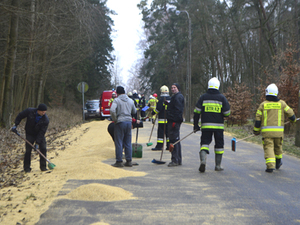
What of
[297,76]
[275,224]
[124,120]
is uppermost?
[297,76]

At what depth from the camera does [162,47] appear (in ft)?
165

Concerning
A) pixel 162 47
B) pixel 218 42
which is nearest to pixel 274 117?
pixel 218 42

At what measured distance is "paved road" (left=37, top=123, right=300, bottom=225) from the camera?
5035mm

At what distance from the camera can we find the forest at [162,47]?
17375 millimetres

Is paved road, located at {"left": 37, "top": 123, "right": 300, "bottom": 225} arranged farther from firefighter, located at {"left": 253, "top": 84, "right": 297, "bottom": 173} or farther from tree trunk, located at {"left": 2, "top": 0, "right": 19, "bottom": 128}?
tree trunk, located at {"left": 2, "top": 0, "right": 19, "bottom": 128}

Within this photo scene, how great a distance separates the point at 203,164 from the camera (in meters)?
8.24

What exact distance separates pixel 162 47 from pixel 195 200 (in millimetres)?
45539

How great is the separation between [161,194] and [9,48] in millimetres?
12693

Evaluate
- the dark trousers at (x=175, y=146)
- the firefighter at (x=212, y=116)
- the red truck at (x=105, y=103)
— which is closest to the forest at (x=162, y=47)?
the red truck at (x=105, y=103)

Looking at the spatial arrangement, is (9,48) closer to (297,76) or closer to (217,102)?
(217,102)

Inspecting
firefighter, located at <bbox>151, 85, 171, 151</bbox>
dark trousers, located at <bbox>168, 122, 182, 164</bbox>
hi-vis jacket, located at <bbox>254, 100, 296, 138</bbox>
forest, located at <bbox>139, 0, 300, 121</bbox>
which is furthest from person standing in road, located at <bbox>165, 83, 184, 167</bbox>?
forest, located at <bbox>139, 0, 300, 121</bbox>

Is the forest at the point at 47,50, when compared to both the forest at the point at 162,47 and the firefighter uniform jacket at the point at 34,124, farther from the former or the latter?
the firefighter uniform jacket at the point at 34,124

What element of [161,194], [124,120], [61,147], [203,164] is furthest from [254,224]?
[61,147]

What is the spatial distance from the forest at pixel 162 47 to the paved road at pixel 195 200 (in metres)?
7.82
